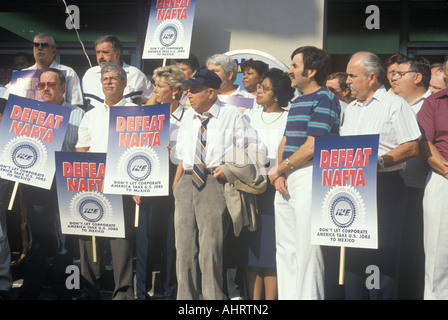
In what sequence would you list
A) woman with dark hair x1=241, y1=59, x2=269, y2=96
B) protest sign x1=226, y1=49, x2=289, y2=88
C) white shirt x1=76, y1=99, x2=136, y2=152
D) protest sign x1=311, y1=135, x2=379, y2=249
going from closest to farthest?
1. protest sign x1=311, y1=135, x2=379, y2=249
2. white shirt x1=76, y1=99, x2=136, y2=152
3. woman with dark hair x1=241, y1=59, x2=269, y2=96
4. protest sign x1=226, y1=49, x2=289, y2=88

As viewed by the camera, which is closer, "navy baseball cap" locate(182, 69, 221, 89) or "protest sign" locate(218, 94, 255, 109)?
"navy baseball cap" locate(182, 69, 221, 89)

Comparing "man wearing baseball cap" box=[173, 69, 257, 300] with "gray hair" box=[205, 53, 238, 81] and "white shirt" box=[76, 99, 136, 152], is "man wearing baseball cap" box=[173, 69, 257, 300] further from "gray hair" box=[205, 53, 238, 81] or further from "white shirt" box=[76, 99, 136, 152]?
"gray hair" box=[205, 53, 238, 81]

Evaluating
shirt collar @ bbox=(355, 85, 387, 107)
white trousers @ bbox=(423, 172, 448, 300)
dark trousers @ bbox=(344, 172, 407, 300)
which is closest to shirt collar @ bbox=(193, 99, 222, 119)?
shirt collar @ bbox=(355, 85, 387, 107)

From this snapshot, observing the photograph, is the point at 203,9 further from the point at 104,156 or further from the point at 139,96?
the point at 104,156

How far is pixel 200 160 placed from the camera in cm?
594

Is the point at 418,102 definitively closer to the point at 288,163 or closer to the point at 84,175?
the point at 288,163

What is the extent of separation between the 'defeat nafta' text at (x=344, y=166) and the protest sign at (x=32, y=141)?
7.76 ft

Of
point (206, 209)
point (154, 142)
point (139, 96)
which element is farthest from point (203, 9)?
point (206, 209)

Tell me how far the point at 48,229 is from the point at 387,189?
9.73 feet

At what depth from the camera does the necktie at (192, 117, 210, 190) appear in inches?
232

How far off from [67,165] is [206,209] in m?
1.33

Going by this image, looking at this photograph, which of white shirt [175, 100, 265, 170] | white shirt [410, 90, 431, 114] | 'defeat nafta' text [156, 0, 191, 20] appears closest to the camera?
white shirt [175, 100, 265, 170]

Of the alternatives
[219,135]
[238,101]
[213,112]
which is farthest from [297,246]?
[238,101]

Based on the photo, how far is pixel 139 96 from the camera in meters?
7.26
